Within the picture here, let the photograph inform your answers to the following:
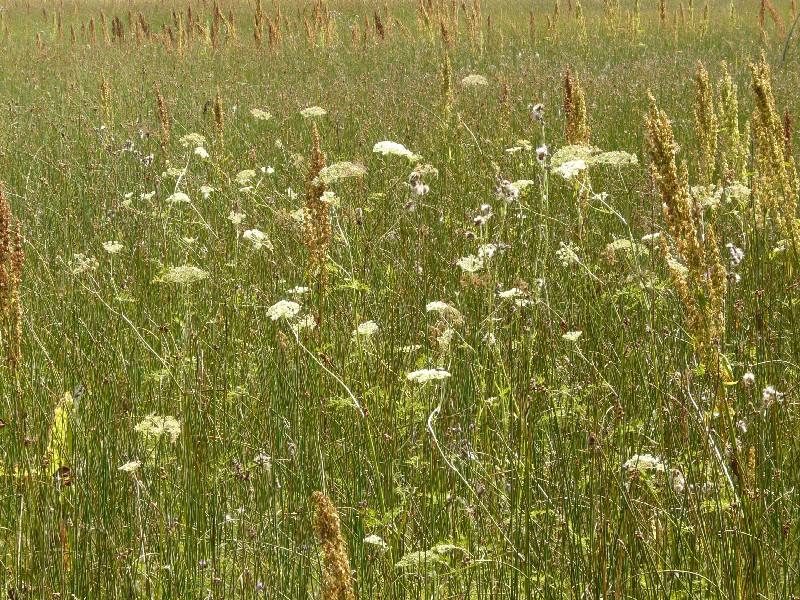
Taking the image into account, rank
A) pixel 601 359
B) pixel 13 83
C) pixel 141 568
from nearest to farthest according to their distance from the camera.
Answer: pixel 141 568
pixel 601 359
pixel 13 83

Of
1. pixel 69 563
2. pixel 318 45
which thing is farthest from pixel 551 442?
pixel 318 45

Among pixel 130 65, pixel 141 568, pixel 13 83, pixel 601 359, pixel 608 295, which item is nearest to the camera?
pixel 141 568

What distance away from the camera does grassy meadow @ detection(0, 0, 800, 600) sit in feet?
7.44

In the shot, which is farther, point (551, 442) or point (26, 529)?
point (551, 442)

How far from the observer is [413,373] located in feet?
8.35

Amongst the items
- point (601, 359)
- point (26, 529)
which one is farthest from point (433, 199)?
point (26, 529)

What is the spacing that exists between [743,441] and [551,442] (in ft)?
1.91

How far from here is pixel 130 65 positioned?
1255 cm

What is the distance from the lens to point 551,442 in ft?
9.50

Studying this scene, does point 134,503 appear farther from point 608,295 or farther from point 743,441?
point 608,295

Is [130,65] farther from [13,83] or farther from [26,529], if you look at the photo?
[26,529]

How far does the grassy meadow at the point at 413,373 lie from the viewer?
2.27 metres

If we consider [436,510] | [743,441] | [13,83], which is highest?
[13,83]

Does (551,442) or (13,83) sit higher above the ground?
(13,83)
